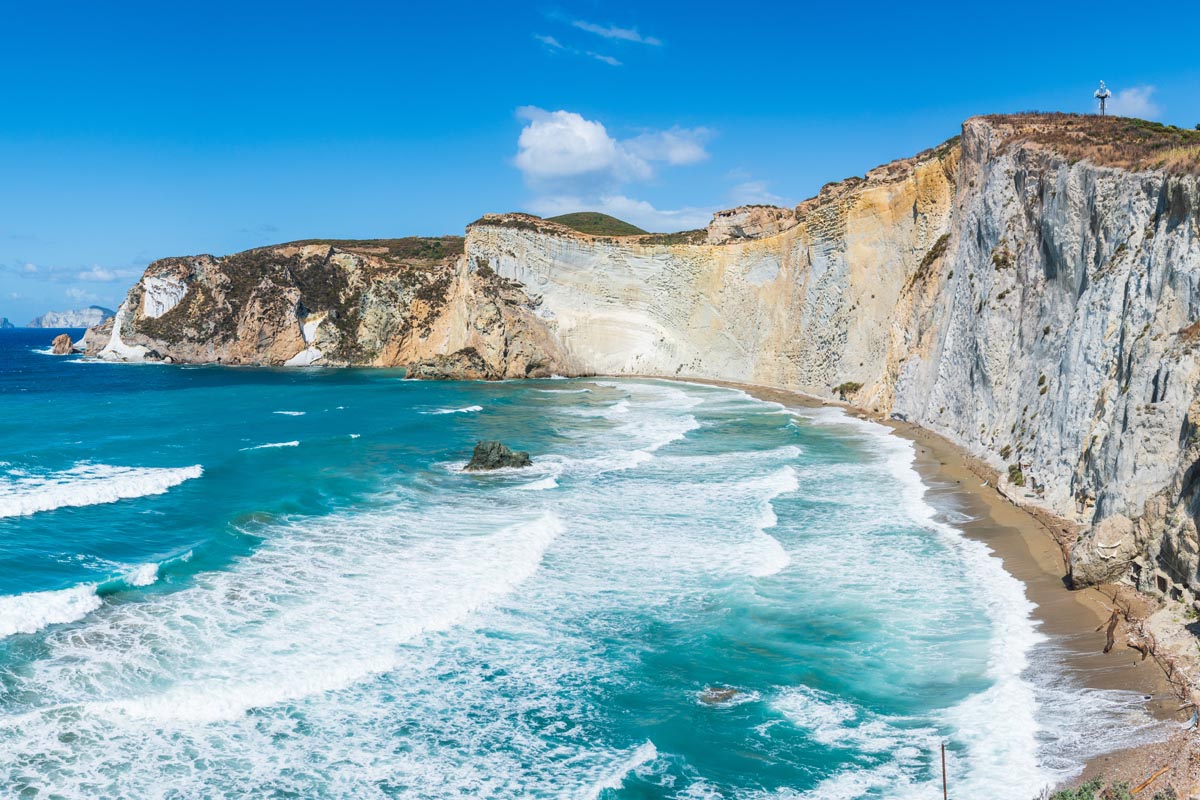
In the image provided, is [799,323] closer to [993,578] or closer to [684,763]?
[993,578]

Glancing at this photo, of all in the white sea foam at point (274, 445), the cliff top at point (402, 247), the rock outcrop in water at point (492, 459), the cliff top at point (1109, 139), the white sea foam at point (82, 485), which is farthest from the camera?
the cliff top at point (402, 247)

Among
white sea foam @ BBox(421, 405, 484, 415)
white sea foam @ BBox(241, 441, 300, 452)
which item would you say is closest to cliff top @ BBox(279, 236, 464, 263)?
white sea foam @ BBox(421, 405, 484, 415)

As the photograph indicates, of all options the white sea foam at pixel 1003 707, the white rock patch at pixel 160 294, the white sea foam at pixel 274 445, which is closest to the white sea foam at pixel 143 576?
the white sea foam at pixel 1003 707

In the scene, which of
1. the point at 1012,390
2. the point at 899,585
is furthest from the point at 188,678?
the point at 1012,390

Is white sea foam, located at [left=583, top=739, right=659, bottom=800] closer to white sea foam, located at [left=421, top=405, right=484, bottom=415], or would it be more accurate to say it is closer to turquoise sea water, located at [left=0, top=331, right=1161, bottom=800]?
turquoise sea water, located at [left=0, top=331, right=1161, bottom=800]

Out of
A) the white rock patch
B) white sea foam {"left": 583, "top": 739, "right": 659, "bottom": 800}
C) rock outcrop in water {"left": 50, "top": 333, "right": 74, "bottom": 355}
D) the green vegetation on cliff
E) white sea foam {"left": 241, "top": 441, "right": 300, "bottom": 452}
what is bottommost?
white sea foam {"left": 583, "top": 739, "right": 659, "bottom": 800}

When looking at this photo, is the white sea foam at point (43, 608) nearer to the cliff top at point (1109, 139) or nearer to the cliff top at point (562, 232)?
the cliff top at point (1109, 139)
